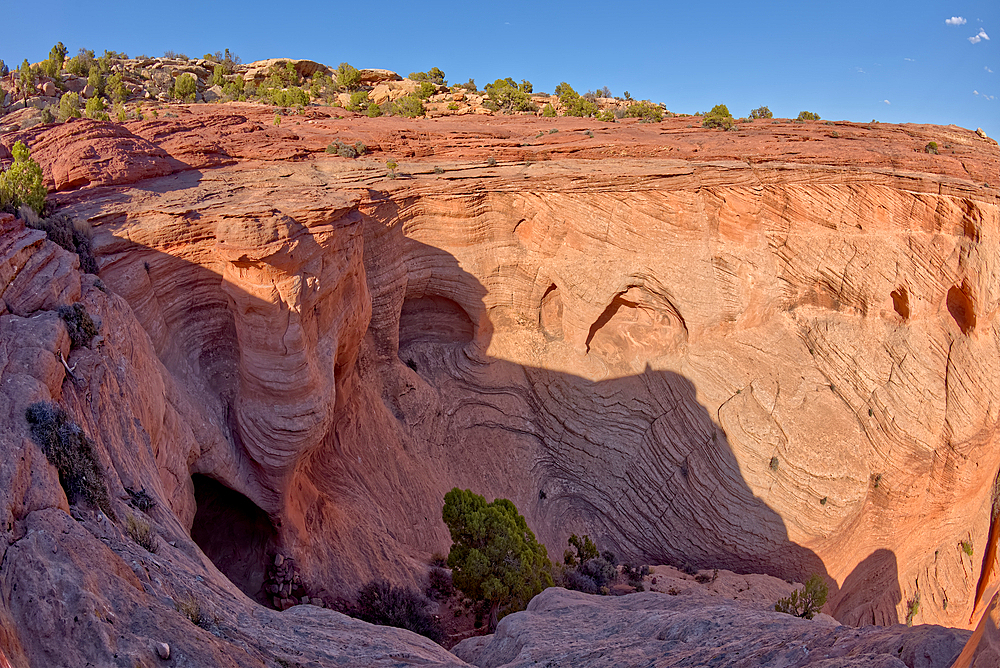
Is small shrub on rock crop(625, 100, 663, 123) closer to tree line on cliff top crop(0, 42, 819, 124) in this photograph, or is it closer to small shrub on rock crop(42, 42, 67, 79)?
tree line on cliff top crop(0, 42, 819, 124)

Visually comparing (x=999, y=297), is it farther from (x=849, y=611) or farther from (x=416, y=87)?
(x=416, y=87)

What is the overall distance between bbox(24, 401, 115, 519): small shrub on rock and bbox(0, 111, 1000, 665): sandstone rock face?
4952mm

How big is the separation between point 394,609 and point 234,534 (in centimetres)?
320

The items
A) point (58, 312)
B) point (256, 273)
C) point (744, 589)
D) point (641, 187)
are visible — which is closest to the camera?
point (58, 312)

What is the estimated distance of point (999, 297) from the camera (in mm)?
14711

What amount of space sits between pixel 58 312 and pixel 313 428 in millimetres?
4147

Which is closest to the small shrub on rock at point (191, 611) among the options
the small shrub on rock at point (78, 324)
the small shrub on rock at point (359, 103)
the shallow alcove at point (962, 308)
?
the small shrub on rock at point (78, 324)

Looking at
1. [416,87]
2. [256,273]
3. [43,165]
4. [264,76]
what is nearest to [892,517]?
[256,273]

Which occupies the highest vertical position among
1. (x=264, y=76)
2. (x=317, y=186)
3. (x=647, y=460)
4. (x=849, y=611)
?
(x=264, y=76)

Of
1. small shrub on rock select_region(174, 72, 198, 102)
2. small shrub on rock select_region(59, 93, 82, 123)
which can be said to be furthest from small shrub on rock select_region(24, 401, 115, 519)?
small shrub on rock select_region(174, 72, 198, 102)

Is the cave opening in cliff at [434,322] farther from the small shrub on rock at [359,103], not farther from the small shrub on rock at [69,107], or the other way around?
the small shrub on rock at [69,107]

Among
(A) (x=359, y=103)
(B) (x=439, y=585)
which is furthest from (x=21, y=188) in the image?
(A) (x=359, y=103)

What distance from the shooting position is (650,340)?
15734 millimetres

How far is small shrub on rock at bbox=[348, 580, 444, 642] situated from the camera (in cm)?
1034
